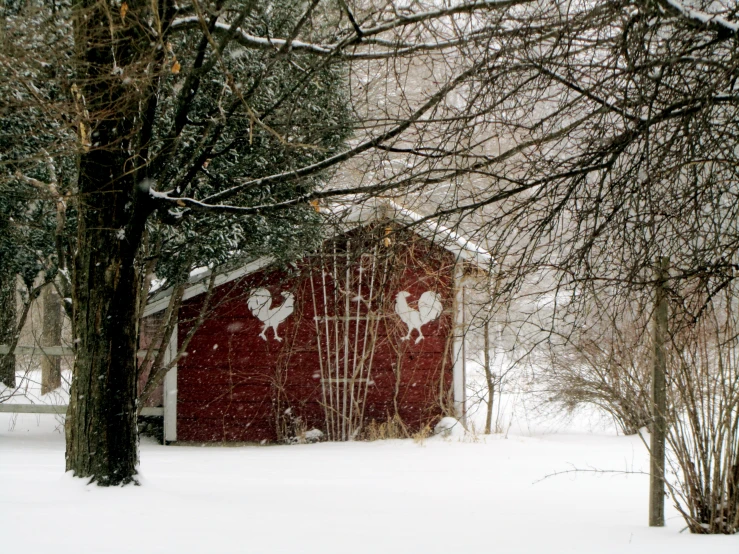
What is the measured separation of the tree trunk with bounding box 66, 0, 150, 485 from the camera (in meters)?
5.38

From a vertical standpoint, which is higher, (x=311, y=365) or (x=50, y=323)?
(x=50, y=323)

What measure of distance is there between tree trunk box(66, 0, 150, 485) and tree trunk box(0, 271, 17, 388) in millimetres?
8450

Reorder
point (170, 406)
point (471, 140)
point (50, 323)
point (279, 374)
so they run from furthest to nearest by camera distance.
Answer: point (50, 323)
point (279, 374)
point (170, 406)
point (471, 140)

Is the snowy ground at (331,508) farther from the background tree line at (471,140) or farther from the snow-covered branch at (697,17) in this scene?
the snow-covered branch at (697,17)

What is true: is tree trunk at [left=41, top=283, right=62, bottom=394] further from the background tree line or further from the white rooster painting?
the background tree line

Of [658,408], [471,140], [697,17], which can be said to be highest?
[697,17]

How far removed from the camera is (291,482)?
24.0 feet

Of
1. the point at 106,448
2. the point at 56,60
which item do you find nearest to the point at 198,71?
the point at 56,60

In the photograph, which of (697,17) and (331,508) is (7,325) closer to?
(331,508)

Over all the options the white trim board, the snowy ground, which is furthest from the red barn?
the snowy ground

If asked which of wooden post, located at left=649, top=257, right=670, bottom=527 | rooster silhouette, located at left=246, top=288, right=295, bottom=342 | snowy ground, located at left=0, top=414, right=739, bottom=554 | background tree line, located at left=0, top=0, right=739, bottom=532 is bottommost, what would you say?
snowy ground, located at left=0, top=414, right=739, bottom=554

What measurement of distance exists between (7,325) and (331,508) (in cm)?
1294

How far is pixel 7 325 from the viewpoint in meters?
15.8

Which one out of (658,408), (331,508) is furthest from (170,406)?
(658,408)
